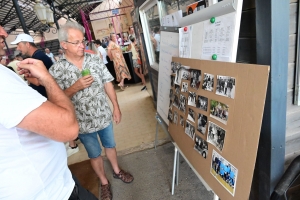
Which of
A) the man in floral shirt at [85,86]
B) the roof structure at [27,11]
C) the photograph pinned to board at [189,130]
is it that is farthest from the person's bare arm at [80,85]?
the roof structure at [27,11]

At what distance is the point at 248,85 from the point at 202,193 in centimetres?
134

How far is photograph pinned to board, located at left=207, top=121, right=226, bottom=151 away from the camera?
927mm

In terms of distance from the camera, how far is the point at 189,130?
4.06 feet

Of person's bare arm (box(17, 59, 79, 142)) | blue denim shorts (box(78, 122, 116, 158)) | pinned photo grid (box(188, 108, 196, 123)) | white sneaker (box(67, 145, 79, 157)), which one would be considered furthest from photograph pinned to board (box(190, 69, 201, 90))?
white sneaker (box(67, 145, 79, 157))

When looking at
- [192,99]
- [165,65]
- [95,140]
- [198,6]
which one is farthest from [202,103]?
[95,140]

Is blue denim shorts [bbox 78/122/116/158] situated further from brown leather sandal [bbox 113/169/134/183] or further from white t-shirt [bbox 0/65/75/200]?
white t-shirt [bbox 0/65/75/200]

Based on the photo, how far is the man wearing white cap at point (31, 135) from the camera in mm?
598

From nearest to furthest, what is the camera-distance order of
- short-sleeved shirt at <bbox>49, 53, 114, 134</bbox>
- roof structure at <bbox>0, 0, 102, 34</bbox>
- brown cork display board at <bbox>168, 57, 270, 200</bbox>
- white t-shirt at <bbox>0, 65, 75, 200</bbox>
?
1. white t-shirt at <bbox>0, 65, 75, 200</bbox>
2. brown cork display board at <bbox>168, 57, 270, 200</bbox>
3. short-sleeved shirt at <bbox>49, 53, 114, 134</bbox>
4. roof structure at <bbox>0, 0, 102, 34</bbox>

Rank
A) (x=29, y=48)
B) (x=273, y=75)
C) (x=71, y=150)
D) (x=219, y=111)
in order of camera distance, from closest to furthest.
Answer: (x=273, y=75) < (x=219, y=111) < (x=29, y=48) < (x=71, y=150)

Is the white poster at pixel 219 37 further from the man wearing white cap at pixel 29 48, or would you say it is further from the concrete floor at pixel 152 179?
the man wearing white cap at pixel 29 48

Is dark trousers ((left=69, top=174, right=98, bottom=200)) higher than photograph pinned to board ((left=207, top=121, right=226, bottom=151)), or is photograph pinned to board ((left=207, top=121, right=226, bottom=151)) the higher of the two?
photograph pinned to board ((left=207, top=121, right=226, bottom=151))

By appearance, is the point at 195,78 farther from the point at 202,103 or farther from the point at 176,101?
the point at 176,101

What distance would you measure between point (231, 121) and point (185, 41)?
2.24 feet

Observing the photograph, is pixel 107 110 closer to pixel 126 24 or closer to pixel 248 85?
pixel 248 85
